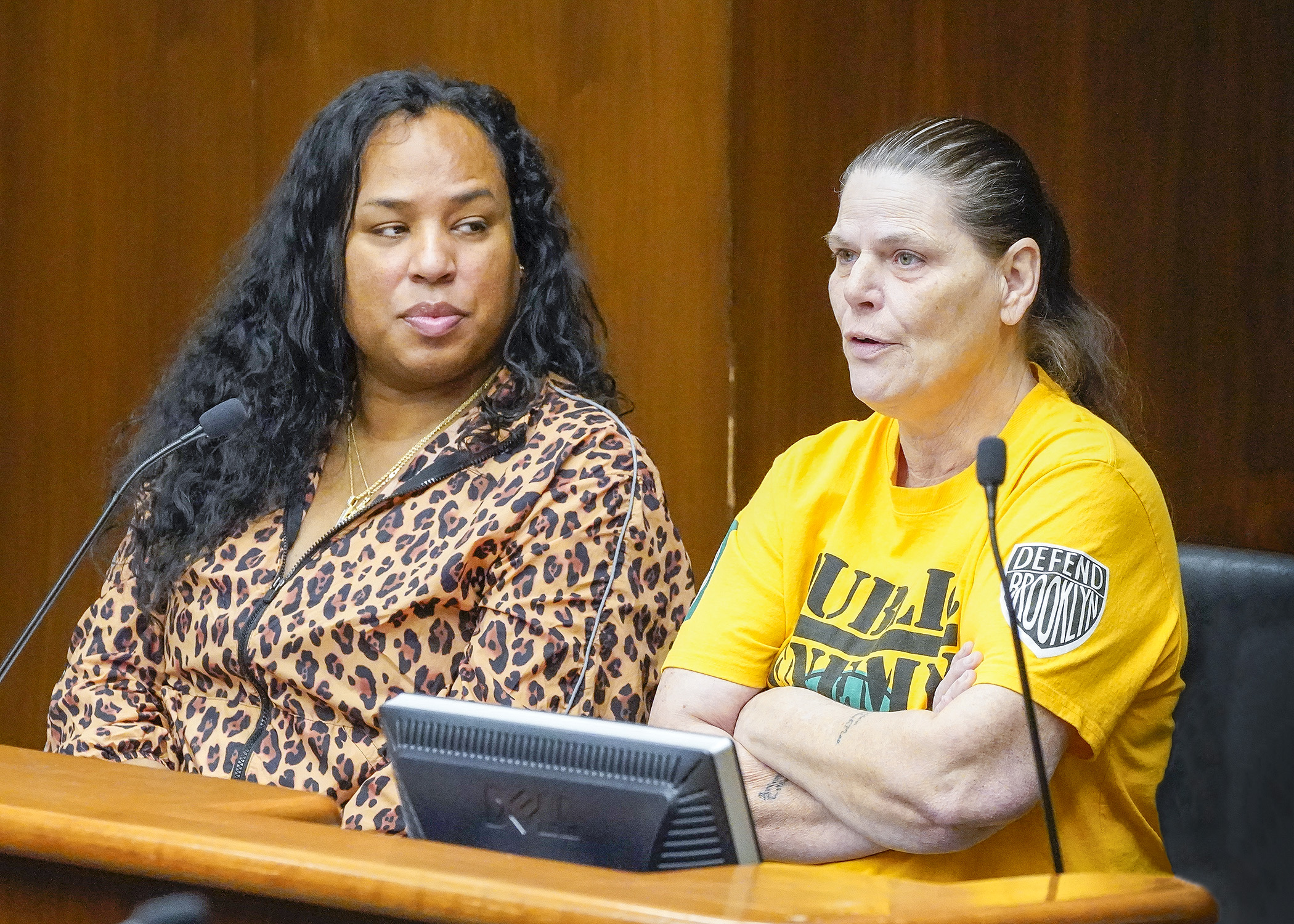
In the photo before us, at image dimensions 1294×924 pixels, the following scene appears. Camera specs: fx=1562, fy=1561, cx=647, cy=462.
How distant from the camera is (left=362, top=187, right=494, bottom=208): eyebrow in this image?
2098mm

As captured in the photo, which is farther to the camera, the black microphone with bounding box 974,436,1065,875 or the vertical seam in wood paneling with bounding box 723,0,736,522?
the vertical seam in wood paneling with bounding box 723,0,736,522

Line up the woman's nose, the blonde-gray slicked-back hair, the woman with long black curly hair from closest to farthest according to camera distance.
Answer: the blonde-gray slicked-back hair
the woman with long black curly hair
the woman's nose

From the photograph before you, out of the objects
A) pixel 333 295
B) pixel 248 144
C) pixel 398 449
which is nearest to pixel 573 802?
pixel 398 449

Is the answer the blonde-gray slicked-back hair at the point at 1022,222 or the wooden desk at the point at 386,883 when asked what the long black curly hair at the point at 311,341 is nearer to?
the blonde-gray slicked-back hair at the point at 1022,222

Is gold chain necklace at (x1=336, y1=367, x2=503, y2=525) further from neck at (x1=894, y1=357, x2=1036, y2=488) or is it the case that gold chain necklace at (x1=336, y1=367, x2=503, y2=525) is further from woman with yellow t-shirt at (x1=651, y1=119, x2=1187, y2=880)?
neck at (x1=894, y1=357, x2=1036, y2=488)

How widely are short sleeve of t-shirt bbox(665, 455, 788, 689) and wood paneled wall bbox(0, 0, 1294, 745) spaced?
85 centimetres

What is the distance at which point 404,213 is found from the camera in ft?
6.89

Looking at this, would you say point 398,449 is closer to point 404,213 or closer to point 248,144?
point 404,213

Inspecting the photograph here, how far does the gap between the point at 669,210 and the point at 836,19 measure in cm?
45

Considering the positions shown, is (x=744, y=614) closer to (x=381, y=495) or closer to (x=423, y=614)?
(x=423, y=614)

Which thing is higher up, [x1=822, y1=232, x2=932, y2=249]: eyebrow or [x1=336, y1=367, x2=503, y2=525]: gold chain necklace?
[x1=822, y1=232, x2=932, y2=249]: eyebrow

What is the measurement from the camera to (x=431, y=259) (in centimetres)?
207

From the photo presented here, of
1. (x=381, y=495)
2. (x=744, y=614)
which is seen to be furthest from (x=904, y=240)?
(x=381, y=495)

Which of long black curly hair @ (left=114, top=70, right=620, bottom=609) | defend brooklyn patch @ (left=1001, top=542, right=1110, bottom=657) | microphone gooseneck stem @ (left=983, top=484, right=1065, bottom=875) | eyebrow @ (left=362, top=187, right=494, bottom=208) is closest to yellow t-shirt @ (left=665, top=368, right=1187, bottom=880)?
defend brooklyn patch @ (left=1001, top=542, right=1110, bottom=657)
